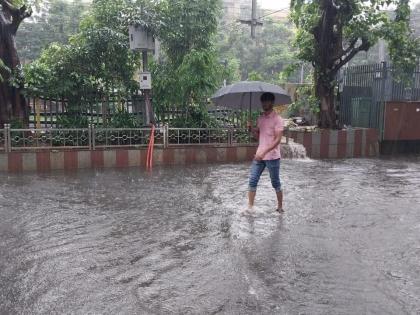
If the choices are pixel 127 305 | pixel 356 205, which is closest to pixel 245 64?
pixel 356 205

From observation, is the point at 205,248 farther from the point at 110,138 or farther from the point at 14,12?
the point at 14,12

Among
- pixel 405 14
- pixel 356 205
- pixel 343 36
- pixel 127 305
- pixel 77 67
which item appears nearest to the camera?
pixel 127 305

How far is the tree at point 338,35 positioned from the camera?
12516 mm

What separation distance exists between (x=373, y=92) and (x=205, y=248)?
1009 centimetres

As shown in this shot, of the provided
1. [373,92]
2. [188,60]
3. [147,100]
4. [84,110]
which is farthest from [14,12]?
[373,92]

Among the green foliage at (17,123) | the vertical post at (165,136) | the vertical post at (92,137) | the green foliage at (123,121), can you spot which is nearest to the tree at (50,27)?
the green foliage at (17,123)

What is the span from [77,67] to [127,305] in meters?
8.91

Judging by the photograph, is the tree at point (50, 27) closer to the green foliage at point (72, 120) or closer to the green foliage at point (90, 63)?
the green foliage at point (90, 63)

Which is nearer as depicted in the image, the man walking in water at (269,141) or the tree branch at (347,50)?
the man walking in water at (269,141)

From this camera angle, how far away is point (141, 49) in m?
11.4

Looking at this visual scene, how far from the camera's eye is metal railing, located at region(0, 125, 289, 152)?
1059cm

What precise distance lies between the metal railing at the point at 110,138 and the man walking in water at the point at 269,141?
4.61 m

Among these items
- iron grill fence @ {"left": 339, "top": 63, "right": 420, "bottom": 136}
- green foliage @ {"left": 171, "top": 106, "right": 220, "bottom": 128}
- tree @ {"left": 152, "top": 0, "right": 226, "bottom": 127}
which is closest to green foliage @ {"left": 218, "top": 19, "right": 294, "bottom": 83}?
iron grill fence @ {"left": 339, "top": 63, "right": 420, "bottom": 136}

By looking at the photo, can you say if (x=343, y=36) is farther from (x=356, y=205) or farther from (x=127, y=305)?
(x=127, y=305)
